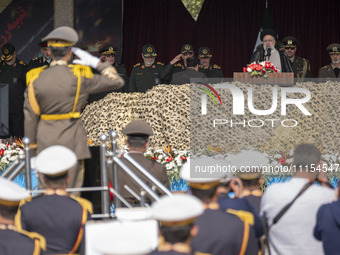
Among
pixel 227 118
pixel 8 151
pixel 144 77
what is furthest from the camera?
pixel 144 77

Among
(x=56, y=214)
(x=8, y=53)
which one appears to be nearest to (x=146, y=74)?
(x=8, y=53)

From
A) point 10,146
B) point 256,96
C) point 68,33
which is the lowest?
point 10,146

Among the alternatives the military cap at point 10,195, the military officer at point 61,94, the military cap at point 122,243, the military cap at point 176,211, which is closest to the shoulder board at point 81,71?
the military officer at point 61,94

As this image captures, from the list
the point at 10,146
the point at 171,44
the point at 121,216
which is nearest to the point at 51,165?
the point at 121,216

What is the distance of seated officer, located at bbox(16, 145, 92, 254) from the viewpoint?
430 centimetres

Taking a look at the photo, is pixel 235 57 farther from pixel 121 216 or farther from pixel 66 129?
pixel 121 216

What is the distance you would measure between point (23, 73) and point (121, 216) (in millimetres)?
8070

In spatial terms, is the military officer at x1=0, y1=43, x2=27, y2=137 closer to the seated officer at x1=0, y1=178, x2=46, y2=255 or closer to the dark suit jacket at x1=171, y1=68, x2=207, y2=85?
the dark suit jacket at x1=171, y1=68, x2=207, y2=85

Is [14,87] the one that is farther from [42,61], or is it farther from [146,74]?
[146,74]

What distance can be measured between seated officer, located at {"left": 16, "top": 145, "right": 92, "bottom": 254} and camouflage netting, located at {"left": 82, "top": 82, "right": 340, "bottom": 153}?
5.24m

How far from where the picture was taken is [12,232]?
3.81m

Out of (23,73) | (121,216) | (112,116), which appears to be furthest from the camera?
(23,73)

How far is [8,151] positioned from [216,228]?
6.49 m

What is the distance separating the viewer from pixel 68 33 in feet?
18.9
